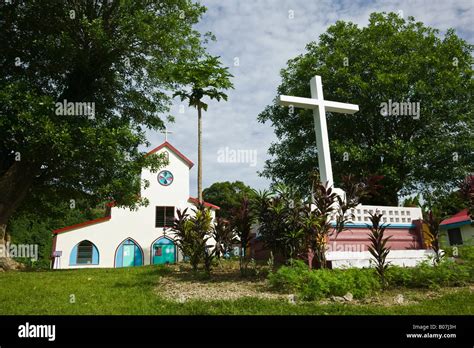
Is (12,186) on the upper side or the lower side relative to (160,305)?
upper

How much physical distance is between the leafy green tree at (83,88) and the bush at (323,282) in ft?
26.2

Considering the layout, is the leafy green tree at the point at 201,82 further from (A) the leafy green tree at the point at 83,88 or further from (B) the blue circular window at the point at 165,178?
(B) the blue circular window at the point at 165,178

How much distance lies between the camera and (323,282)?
21.1ft

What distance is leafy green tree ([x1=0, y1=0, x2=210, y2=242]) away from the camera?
11.4 meters

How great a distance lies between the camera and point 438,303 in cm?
572

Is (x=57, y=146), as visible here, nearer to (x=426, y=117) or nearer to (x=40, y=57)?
(x=40, y=57)

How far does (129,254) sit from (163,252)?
2.55 metres

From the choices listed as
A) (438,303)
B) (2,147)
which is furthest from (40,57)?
(438,303)

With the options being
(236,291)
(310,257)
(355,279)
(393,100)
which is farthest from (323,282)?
(393,100)

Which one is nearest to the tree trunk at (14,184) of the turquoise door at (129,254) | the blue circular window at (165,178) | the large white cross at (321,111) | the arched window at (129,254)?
the large white cross at (321,111)

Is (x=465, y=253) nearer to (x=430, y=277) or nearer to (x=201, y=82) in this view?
(x=430, y=277)

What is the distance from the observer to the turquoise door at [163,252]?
25469mm

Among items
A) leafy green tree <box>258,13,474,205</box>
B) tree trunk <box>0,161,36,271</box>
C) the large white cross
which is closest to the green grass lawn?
the large white cross

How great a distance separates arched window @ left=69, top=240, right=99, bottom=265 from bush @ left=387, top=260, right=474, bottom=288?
875 inches
